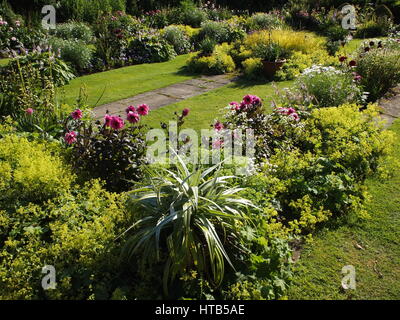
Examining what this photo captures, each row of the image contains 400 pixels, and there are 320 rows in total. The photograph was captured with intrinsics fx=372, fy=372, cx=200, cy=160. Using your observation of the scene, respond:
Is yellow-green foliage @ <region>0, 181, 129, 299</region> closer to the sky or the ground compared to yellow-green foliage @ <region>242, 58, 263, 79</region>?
closer to the ground

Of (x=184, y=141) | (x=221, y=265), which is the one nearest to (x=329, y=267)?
(x=221, y=265)

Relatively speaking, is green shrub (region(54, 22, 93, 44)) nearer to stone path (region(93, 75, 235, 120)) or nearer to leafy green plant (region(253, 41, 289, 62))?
stone path (region(93, 75, 235, 120))

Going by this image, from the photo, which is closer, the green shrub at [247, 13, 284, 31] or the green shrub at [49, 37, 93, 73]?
the green shrub at [49, 37, 93, 73]

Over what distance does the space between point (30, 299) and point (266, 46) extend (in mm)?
A: 8218

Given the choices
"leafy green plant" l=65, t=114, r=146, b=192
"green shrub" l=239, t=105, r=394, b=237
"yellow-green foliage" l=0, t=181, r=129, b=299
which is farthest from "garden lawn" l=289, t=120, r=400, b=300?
"leafy green plant" l=65, t=114, r=146, b=192

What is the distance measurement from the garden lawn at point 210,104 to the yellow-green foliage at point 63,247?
2.81 metres

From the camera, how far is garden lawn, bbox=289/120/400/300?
9.91 feet

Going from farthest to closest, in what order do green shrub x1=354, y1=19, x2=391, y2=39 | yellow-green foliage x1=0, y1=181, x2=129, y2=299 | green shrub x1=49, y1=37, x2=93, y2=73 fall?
green shrub x1=354, y1=19, x2=391, y2=39 → green shrub x1=49, y1=37, x2=93, y2=73 → yellow-green foliage x1=0, y1=181, x2=129, y2=299

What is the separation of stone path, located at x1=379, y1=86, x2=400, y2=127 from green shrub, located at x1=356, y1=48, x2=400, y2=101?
0.17m

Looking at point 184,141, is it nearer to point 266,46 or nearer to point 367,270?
point 367,270

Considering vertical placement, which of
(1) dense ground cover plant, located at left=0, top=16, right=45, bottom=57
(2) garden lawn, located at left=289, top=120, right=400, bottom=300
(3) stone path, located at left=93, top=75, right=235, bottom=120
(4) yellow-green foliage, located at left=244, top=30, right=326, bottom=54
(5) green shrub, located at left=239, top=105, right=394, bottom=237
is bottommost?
(2) garden lawn, located at left=289, top=120, right=400, bottom=300

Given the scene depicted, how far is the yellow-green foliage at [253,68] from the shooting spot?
8742mm

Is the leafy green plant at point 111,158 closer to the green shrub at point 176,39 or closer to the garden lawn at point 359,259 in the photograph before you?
the garden lawn at point 359,259

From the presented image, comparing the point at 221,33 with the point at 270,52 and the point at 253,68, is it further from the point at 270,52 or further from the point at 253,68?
the point at 253,68
